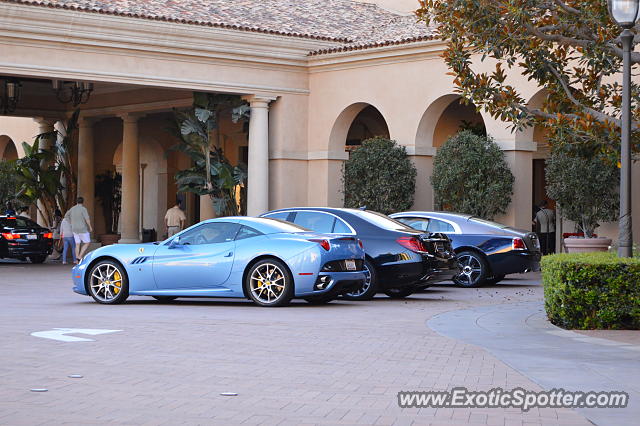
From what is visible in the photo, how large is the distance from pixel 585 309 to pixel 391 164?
15.0 m

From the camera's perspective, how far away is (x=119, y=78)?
1067 inches

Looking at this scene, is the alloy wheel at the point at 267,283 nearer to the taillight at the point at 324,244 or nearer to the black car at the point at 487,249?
the taillight at the point at 324,244

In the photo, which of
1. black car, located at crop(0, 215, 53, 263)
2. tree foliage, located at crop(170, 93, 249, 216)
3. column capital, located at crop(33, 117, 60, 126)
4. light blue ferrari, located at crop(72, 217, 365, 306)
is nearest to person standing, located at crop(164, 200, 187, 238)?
tree foliage, located at crop(170, 93, 249, 216)

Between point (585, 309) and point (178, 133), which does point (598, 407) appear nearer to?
point (585, 309)

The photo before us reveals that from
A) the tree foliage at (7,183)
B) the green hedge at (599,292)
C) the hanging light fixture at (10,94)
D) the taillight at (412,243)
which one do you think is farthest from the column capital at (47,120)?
the green hedge at (599,292)

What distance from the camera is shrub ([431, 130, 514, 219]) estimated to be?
25.0m

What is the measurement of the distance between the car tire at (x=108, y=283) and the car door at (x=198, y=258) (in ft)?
2.02

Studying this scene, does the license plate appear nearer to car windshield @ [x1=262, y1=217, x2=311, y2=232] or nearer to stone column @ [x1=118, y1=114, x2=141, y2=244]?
car windshield @ [x1=262, y1=217, x2=311, y2=232]

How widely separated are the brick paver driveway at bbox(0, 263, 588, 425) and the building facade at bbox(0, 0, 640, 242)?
11.4 meters

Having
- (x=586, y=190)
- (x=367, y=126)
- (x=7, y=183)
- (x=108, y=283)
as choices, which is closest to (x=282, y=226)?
(x=108, y=283)

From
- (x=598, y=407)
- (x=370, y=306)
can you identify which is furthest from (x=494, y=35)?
(x=598, y=407)

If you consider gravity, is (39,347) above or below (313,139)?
below

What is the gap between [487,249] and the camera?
2050 centimetres

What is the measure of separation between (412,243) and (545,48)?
13.0ft
